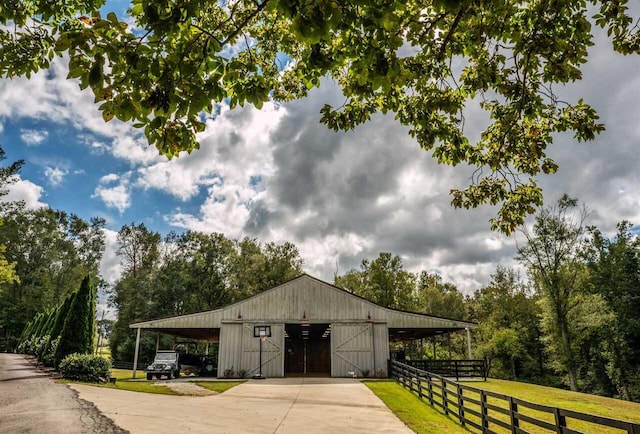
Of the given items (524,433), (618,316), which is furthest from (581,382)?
(524,433)

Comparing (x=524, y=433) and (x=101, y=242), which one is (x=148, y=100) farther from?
(x=101, y=242)

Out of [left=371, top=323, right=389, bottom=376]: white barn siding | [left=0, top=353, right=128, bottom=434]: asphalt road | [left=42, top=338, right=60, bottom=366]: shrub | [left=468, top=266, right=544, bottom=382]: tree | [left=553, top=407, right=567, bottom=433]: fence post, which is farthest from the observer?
[left=468, top=266, right=544, bottom=382]: tree

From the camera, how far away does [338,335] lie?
22812 mm

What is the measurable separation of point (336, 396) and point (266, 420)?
575 centimetres

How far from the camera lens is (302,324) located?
2334 cm

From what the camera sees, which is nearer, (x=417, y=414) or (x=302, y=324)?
(x=417, y=414)

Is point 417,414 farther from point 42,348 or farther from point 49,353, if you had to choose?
point 42,348

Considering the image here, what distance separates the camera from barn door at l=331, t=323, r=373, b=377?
22.4 m

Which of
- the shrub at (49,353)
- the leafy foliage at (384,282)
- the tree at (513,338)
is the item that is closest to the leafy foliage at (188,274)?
the leafy foliage at (384,282)

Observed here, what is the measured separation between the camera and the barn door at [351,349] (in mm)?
22422

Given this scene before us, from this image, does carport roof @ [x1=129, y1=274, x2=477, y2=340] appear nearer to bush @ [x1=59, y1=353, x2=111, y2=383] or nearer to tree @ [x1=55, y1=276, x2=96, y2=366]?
tree @ [x1=55, y1=276, x2=96, y2=366]

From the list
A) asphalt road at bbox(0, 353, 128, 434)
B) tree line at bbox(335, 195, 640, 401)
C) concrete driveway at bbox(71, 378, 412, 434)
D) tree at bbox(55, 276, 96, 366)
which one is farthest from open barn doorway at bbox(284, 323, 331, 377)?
asphalt road at bbox(0, 353, 128, 434)

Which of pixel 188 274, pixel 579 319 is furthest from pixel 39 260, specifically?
pixel 579 319

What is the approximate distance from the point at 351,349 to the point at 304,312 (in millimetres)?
3419
